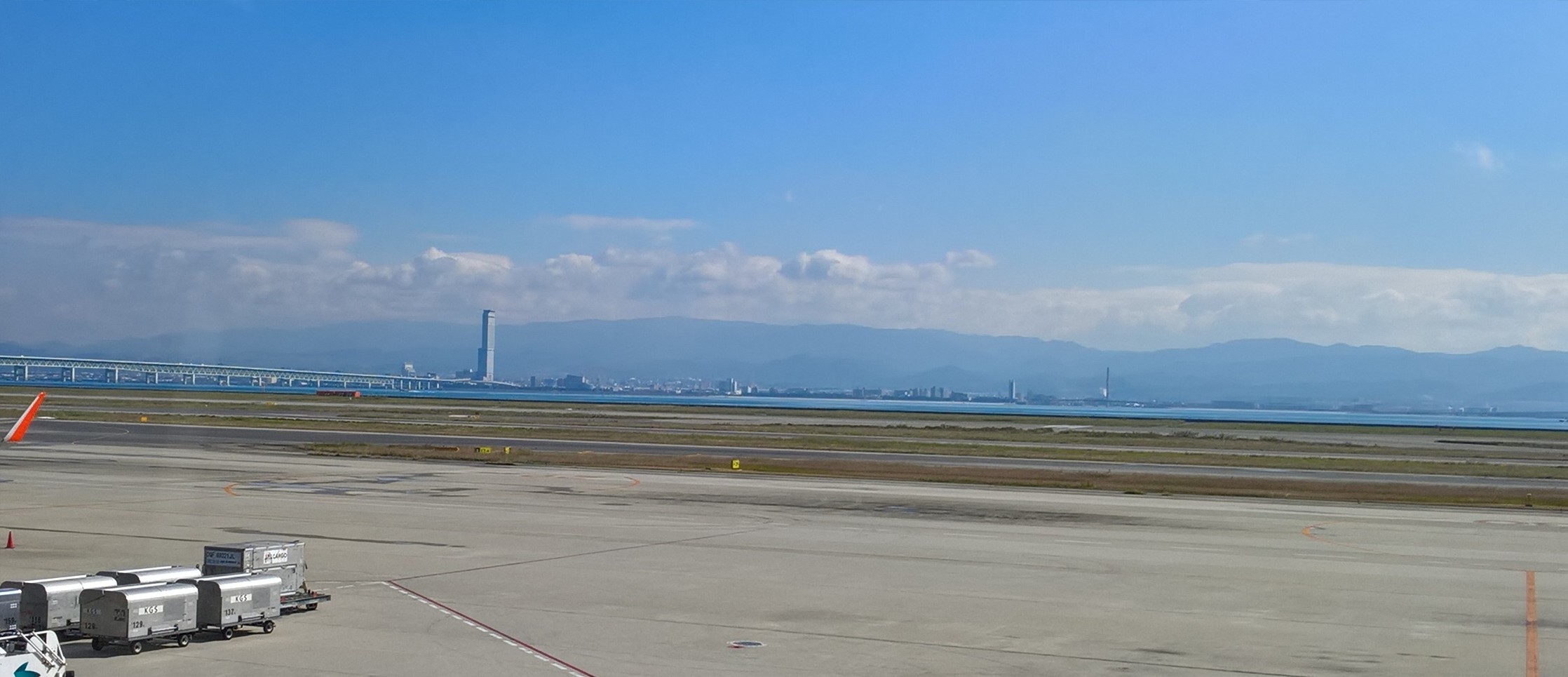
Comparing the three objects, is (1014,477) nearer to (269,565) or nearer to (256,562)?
(269,565)

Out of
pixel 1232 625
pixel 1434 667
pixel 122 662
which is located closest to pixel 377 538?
pixel 122 662

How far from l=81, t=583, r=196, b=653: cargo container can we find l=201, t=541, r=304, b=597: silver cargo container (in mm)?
2288

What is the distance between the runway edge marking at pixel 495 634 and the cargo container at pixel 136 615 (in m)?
4.46

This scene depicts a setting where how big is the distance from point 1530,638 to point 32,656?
76.2 ft

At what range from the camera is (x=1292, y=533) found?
37.2 meters

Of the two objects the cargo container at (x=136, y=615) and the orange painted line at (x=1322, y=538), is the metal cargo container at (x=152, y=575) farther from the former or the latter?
the orange painted line at (x=1322, y=538)

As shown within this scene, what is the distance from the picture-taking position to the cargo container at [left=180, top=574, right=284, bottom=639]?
19.2 meters

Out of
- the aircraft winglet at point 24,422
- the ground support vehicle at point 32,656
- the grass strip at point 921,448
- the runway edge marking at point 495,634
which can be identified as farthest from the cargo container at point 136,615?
the grass strip at point 921,448

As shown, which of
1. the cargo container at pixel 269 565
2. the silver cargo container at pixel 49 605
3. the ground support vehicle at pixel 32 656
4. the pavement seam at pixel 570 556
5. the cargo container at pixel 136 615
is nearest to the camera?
the ground support vehicle at pixel 32 656

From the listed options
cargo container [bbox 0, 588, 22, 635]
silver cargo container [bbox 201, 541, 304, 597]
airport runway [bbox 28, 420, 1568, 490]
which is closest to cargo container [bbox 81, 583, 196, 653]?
cargo container [bbox 0, 588, 22, 635]

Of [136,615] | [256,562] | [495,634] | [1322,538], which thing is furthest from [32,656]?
[1322,538]

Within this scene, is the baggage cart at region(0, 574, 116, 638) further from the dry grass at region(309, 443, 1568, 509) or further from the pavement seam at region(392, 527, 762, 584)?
the dry grass at region(309, 443, 1568, 509)

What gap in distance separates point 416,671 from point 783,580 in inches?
410

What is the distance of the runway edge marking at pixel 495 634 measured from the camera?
1789cm
